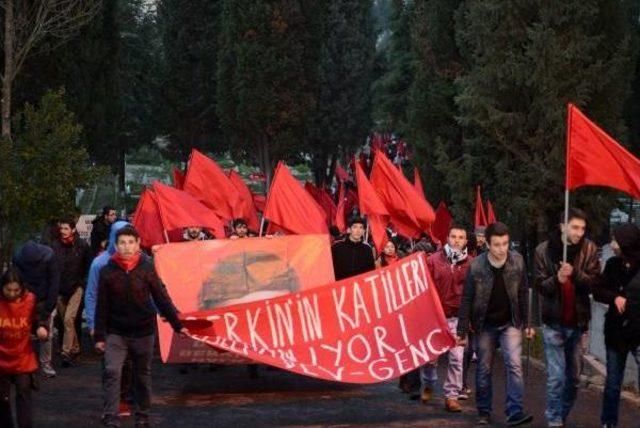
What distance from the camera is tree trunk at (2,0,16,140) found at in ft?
85.6

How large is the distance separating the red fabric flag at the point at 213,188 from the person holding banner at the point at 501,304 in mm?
9777

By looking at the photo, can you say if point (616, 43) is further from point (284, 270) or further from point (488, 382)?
point (488, 382)

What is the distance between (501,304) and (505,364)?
49 centimetres

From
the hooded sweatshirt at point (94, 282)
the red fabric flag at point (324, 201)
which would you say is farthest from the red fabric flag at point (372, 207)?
the red fabric flag at point (324, 201)

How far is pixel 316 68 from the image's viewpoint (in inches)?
2186

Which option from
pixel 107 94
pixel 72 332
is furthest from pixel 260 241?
pixel 107 94

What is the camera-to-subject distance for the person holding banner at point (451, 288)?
11.8m

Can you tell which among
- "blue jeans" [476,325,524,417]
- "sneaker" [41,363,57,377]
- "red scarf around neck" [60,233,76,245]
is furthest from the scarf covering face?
"red scarf around neck" [60,233,76,245]

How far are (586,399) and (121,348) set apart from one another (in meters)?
4.63

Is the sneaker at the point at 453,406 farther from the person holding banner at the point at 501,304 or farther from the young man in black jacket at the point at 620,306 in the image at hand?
the young man in black jacket at the point at 620,306

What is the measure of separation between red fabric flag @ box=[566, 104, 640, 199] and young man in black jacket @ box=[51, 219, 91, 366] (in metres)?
6.47

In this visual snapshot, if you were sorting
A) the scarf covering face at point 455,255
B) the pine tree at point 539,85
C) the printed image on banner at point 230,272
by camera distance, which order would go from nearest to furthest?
the scarf covering face at point 455,255
the printed image on banner at point 230,272
the pine tree at point 539,85

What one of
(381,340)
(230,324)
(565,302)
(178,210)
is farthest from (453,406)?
(178,210)

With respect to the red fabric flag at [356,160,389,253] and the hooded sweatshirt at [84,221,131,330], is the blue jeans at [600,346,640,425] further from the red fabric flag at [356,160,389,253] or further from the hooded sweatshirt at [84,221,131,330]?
the red fabric flag at [356,160,389,253]
